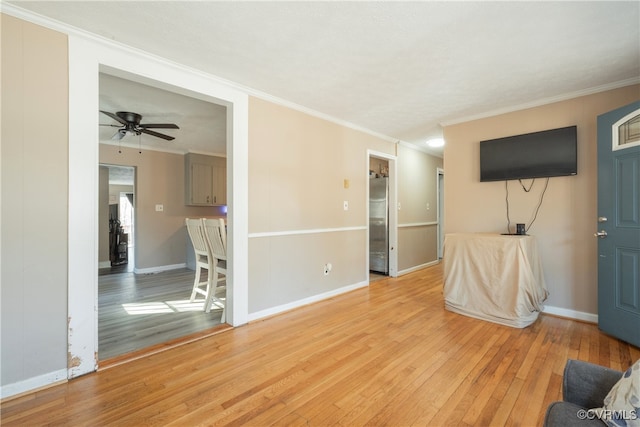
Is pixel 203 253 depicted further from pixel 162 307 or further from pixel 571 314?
pixel 571 314

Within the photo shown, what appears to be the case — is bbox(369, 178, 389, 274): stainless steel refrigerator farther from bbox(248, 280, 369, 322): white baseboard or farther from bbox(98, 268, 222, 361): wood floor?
bbox(98, 268, 222, 361): wood floor

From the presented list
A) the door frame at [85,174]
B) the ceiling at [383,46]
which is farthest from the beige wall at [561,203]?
the door frame at [85,174]

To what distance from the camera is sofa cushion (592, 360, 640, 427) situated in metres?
0.82

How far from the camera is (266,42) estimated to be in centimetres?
206

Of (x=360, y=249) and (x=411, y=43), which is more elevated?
(x=411, y=43)

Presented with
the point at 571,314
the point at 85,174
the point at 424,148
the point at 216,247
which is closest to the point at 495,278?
the point at 571,314

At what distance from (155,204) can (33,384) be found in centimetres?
430

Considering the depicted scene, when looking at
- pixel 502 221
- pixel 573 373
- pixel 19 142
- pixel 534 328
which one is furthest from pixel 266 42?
pixel 534 328

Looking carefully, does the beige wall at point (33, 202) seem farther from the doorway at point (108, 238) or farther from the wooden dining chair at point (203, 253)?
the doorway at point (108, 238)

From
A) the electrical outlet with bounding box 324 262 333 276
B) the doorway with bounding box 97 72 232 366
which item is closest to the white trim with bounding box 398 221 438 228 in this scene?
the electrical outlet with bounding box 324 262 333 276

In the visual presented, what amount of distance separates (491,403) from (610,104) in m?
3.18

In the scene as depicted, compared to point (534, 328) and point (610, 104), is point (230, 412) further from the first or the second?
point (610, 104)

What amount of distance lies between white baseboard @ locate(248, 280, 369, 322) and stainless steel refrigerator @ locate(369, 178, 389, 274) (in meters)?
0.88

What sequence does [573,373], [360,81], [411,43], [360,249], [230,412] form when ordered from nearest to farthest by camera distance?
[573,373]
[230,412]
[411,43]
[360,81]
[360,249]
